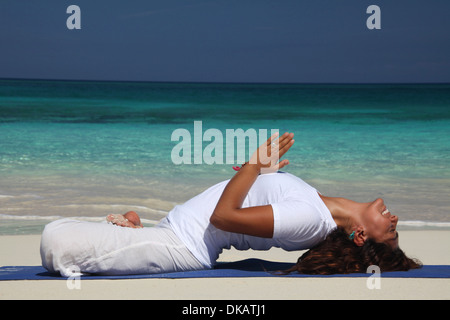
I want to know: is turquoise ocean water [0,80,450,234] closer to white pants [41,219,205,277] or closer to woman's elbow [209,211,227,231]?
white pants [41,219,205,277]

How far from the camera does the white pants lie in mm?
2738

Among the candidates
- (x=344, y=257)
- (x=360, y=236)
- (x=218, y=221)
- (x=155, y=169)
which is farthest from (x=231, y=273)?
(x=155, y=169)

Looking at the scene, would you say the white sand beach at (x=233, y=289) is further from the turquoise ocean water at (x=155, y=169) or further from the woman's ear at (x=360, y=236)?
the turquoise ocean water at (x=155, y=169)

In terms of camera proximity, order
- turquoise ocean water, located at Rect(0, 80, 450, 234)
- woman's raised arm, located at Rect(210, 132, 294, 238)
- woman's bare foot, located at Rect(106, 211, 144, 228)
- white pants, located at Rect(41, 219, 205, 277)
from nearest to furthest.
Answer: woman's raised arm, located at Rect(210, 132, 294, 238)
white pants, located at Rect(41, 219, 205, 277)
woman's bare foot, located at Rect(106, 211, 144, 228)
turquoise ocean water, located at Rect(0, 80, 450, 234)

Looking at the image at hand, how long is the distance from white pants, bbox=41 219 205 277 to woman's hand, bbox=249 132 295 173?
1.86ft

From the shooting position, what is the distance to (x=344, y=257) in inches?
114

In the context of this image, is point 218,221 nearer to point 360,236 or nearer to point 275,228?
point 275,228

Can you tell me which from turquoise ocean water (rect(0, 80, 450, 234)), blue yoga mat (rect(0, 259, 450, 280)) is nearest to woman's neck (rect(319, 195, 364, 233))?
blue yoga mat (rect(0, 259, 450, 280))

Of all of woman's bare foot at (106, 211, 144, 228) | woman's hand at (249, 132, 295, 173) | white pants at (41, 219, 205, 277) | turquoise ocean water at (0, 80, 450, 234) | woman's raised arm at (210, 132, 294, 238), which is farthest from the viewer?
turquoise ocean water at (0, 80, 450, 234)

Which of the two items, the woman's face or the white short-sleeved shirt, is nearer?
the white short-sleeved shirt

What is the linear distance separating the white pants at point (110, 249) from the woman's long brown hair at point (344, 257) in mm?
598

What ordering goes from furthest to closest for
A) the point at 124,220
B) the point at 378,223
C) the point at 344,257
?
the point at 124,220, the point at 344,257, the point at 378,223

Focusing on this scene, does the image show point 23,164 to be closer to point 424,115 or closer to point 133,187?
point 133,187

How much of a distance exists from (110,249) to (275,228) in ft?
2.73
